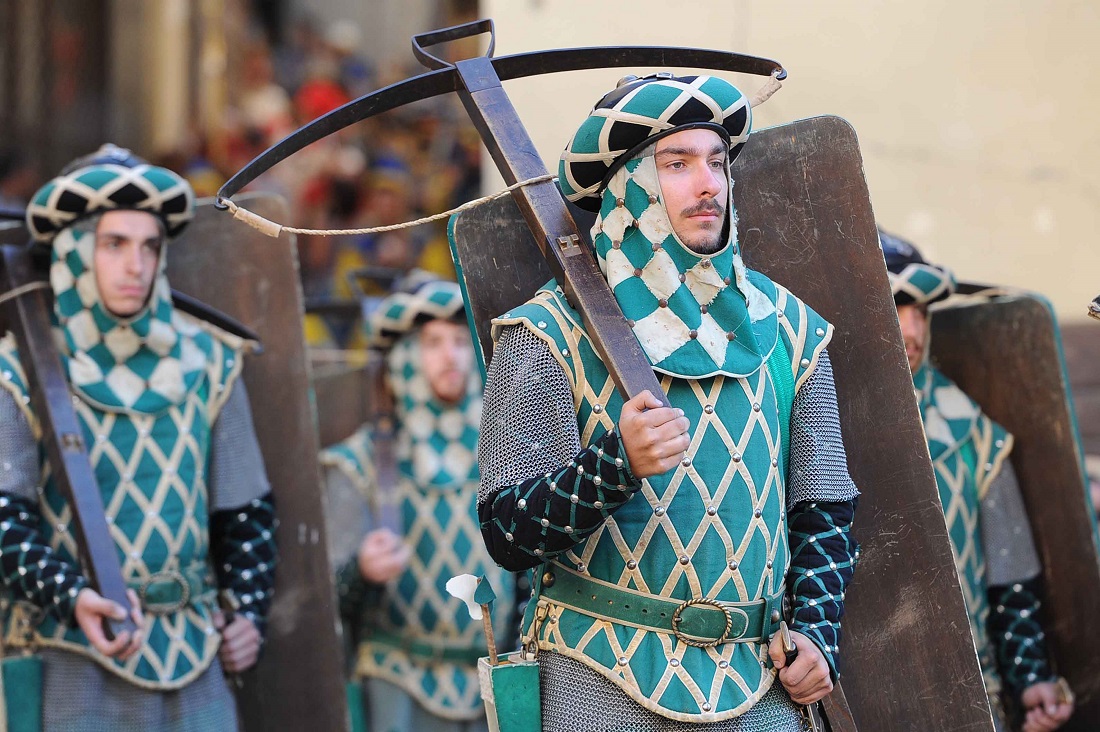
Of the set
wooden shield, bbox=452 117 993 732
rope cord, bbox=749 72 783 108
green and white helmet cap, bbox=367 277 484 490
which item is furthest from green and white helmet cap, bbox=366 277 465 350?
rope cord, bbox=749 72 783 108

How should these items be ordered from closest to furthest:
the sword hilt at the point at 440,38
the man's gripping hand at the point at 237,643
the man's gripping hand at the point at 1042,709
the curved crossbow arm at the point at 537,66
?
the curved crossbow arm at the point at 537,66 → the sword hilt at the point at 440,38 → the man's gripping hand at the point at 237,643 → the man's gripping hand at the point at 1042,709

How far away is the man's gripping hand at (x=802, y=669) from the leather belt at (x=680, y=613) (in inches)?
1.7

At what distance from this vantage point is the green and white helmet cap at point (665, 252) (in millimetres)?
2729

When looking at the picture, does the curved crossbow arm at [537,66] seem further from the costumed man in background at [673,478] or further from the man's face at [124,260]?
the man's face at [124,260]

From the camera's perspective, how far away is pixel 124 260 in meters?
3.90

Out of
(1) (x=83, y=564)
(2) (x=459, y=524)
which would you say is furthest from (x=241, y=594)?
(2) (x=459, y=524)

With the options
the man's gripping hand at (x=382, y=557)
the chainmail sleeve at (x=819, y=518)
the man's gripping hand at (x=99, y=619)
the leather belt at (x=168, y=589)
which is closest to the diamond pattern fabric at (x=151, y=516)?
the leather belt at (x=168, y=589)

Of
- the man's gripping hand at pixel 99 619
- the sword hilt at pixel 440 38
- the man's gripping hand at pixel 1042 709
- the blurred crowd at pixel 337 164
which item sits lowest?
the man's gripping hand at pixel 1042 709

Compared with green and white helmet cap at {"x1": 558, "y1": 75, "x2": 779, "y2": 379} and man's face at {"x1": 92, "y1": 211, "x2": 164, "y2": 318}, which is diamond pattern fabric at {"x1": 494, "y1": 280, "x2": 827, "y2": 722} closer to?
green and white helmet cap at {"x1": 558, "y1": 75, "x2": 779, "y2": 379}

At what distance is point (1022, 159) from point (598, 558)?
12.1ft

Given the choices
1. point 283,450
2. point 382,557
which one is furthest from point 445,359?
point 283,450

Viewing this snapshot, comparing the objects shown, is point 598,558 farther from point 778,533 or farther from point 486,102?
point 486,102

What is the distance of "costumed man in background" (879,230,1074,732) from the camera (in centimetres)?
419

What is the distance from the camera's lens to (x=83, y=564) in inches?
145
